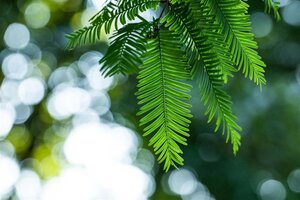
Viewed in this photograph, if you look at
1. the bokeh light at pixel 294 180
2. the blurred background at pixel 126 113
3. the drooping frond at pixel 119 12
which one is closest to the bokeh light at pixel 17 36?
the blurred background at pixel 126 113

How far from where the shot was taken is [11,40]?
691 cm


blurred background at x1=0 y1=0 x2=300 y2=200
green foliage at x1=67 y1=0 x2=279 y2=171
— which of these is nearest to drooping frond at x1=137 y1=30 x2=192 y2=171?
green foliage at x1=67 y1=0 x2=279 y2=171

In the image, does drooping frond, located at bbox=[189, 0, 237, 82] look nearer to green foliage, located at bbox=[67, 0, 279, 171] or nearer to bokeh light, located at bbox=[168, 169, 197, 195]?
green foliage, located at bbox=[67, 0, 279, 171]

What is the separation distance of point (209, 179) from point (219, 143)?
447 mm

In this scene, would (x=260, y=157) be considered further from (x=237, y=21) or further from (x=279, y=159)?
(x=237, y=21)

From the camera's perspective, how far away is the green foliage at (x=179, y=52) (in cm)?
58

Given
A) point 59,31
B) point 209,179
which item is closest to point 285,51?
point 209,179

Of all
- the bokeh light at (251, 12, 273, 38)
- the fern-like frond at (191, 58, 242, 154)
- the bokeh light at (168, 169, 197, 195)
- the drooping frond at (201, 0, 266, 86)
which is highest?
the drooping frond at (201, 0, 266, 86)

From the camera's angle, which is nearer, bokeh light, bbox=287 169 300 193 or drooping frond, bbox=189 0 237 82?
drooping frond, bbox=189 0 237 82

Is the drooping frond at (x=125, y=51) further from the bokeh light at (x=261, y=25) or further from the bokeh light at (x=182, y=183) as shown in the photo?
the bokeh light at (x=182, y=183)

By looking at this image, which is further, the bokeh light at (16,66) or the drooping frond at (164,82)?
the bokeh light at (16,66)

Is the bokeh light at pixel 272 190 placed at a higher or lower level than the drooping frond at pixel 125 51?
lower

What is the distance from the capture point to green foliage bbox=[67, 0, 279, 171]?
22.8 inches

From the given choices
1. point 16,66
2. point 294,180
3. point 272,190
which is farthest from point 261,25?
point 16,66
